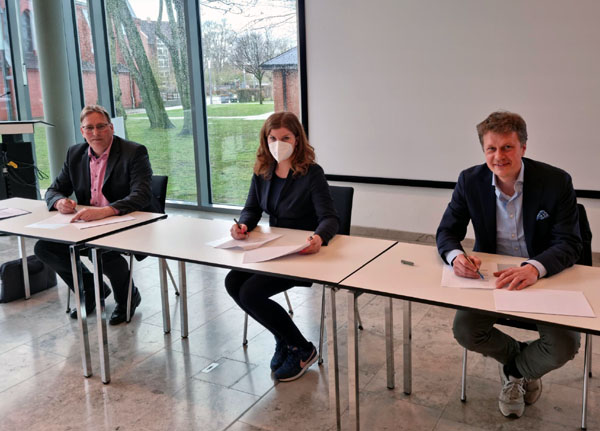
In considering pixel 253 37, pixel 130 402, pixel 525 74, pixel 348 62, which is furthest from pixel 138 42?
pixel 130 402

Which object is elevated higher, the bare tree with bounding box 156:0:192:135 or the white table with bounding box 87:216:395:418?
the bare tree with bounding box 156:0:192:135

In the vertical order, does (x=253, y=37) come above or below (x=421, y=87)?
above

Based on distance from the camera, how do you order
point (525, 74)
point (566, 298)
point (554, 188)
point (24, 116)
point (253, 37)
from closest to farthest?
point (566, 298) → point (554, 188) → point (525, 74) → point (253, 37) → point (24, 116)

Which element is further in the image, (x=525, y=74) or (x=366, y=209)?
(x=366, y=209)

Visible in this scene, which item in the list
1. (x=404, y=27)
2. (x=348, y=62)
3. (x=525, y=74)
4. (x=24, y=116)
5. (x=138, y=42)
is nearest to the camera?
(x=525, y=74)

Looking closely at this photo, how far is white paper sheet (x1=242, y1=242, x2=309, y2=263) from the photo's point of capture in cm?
230

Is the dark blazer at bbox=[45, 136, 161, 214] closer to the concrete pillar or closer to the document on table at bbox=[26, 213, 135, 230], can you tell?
the document on table at bbox=[26, 213, 135, 230]

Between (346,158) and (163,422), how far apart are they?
318 centimetres

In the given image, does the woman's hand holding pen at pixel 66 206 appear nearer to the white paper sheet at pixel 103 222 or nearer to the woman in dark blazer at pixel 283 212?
the white paper sheet at pixel 103 222

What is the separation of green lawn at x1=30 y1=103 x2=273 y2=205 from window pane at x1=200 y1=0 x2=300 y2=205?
11mm

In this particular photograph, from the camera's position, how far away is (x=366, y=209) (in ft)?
16.7

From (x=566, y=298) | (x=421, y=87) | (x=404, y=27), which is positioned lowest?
Answer: (x=566, y=298)

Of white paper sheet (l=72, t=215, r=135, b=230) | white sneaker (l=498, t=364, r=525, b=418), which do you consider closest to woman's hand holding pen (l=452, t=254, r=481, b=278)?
white sneaker (l=498, t=364, r=525, b=418)

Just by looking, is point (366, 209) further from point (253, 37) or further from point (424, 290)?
point (424, 290)
